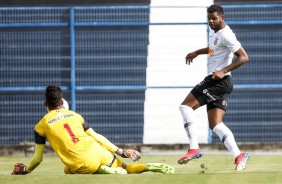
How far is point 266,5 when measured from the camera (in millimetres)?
22547

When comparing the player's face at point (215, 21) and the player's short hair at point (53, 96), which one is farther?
the player's face at point (215, 21)

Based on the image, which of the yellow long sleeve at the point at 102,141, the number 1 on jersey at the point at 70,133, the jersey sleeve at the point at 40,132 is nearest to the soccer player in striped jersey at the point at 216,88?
the yellow long sleeve at the point at 102,141

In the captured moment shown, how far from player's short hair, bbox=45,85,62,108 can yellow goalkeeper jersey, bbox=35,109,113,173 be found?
84 mm

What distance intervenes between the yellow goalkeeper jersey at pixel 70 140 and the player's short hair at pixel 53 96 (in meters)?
0.08

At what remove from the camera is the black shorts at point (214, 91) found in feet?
47.6

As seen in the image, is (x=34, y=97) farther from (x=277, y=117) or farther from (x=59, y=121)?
(x=59, y=121)

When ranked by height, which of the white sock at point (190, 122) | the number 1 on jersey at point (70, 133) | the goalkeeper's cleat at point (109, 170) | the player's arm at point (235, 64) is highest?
the player's arm at point (235, 64)

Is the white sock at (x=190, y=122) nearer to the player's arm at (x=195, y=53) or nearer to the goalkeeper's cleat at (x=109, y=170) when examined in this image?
the player's arm at (x=195, y=53)

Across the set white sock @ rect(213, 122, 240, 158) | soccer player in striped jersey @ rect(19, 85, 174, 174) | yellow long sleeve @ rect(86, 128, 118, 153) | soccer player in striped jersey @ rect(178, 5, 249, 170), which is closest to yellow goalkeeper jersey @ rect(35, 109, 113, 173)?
soccer player in striped jersey @ rect(19, 85, 174, 174)

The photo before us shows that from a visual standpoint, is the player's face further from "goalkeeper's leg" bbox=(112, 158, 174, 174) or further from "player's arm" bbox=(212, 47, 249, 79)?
"goalkeeper's leg" bbox=(112, 158, 174, 174)

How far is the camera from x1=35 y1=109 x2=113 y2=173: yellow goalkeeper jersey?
487 inches

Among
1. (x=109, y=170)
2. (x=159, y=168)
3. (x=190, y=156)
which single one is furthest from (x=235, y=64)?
(x=109, y=170)

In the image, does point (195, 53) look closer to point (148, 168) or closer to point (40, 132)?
point (148, 168)

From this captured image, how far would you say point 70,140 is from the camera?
40.6ft
